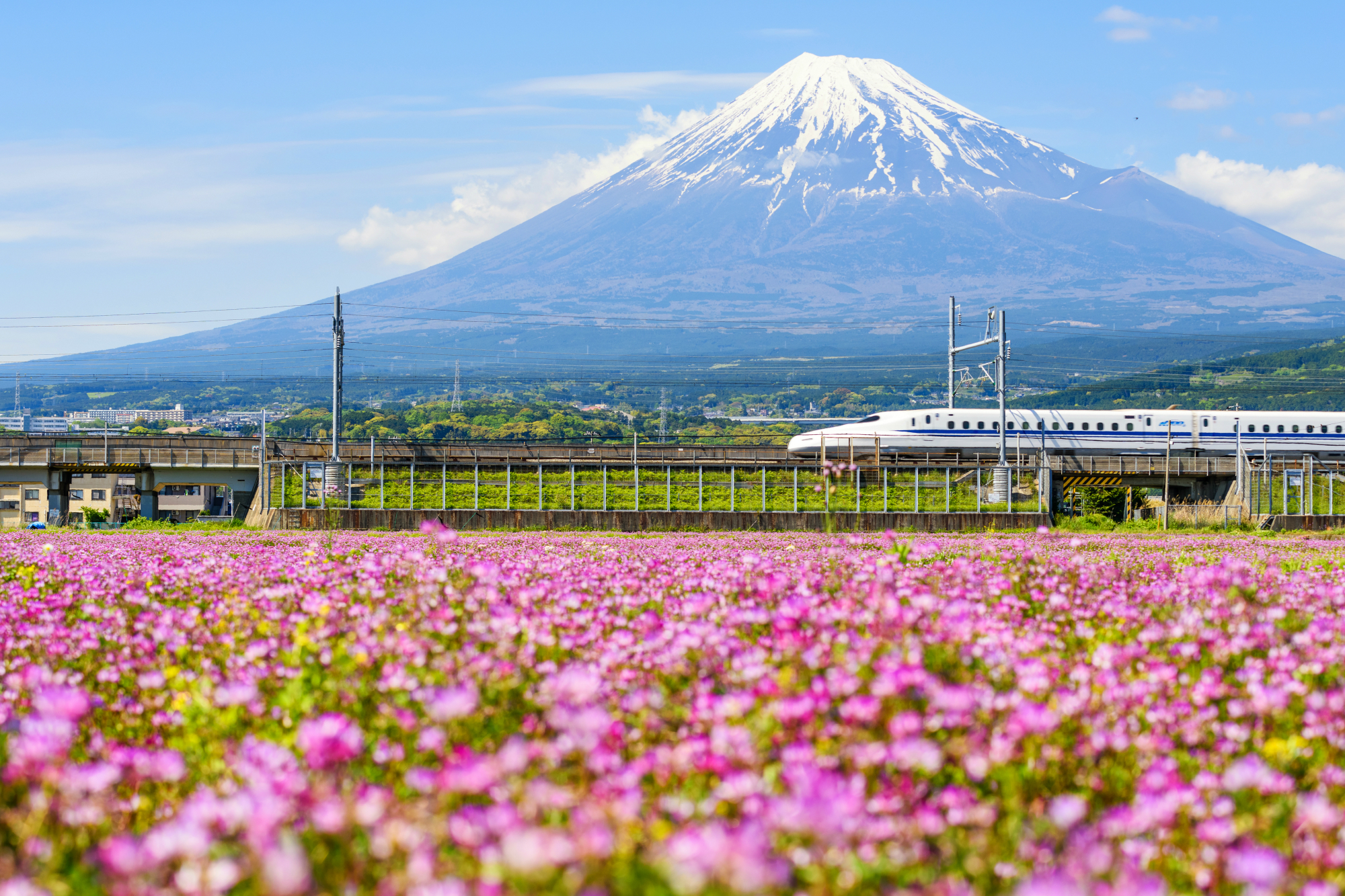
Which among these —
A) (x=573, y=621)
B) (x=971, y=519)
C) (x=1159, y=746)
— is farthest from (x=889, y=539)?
(x=971, y=519)

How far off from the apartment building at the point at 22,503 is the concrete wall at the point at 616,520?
1150 inches

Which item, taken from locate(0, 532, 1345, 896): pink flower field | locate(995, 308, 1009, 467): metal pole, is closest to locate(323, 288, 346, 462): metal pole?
locate(995, 308, 1009, 467): metal pole

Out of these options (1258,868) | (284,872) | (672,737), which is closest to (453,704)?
(672,737)

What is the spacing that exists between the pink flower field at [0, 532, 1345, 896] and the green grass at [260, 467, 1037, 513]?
30.0 metres

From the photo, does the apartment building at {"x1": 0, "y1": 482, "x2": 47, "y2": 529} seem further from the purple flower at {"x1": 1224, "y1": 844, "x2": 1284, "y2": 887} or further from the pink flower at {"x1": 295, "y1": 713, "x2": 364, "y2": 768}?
the purple flower at {"x1": 1224, "y1": 844, "x2": 1284, "y2": 887}

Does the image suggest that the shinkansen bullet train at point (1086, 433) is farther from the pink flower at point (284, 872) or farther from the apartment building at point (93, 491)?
the apartment building at point (93, 491)

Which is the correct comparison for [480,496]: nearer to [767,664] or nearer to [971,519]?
[971,519]

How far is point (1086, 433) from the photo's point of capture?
56969 millimetres

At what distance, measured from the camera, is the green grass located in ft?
128

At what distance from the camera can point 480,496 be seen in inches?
1660

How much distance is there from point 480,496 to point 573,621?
36.0 meters

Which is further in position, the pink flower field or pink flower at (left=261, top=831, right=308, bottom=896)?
the pink flower field

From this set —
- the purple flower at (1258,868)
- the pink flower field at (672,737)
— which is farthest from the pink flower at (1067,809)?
the purple flower at (1258,868)

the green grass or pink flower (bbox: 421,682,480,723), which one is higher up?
pink flower (bbox: 421,682,480,723)
